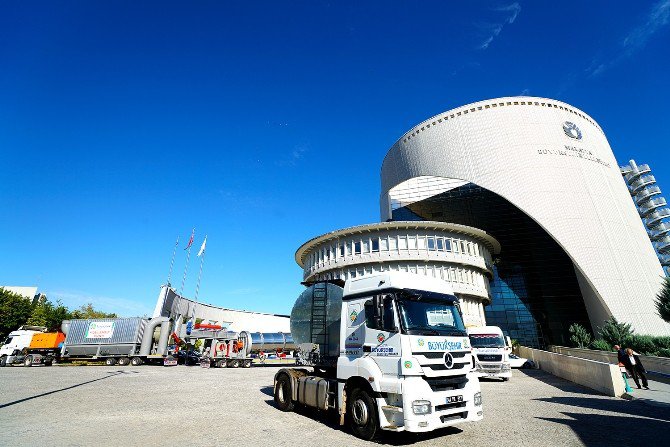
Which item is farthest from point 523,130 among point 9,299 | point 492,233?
point 9,299

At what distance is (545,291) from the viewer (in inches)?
1740

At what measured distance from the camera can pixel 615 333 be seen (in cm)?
3203

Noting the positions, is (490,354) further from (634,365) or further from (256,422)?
(256,422)

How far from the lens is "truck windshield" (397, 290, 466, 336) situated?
7.36 metres

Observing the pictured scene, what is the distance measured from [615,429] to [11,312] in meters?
70.5

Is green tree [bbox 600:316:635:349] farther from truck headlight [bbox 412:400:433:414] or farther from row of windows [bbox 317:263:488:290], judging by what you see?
truck headlight [bbox 412:400:433:414]

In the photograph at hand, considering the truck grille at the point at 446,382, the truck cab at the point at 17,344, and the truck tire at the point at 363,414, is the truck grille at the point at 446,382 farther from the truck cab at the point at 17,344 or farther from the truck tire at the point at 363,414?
the truck cab at the point at 17,344

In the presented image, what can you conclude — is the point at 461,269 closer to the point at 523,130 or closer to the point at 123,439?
the point at 523,130

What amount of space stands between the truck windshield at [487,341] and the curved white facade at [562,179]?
28058 millimetres

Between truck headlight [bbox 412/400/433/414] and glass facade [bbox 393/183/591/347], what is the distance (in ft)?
144

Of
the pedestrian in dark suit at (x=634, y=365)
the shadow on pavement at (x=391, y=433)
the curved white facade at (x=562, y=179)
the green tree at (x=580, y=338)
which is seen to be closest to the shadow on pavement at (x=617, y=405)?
the pedestrian in dark suit at (x=634, y=365)

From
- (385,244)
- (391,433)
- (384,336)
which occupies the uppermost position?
(385,244)

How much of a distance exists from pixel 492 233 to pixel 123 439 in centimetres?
5191

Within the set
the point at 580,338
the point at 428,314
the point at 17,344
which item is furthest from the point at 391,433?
the point at 580,338
